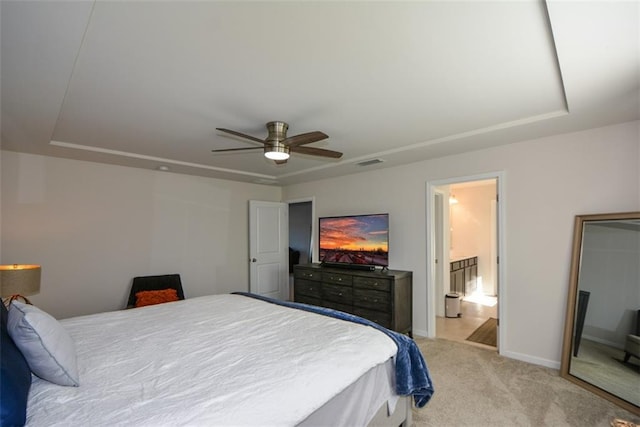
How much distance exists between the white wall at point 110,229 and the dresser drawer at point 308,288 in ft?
4.05

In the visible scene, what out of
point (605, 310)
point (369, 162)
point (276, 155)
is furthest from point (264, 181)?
point (605, 310)

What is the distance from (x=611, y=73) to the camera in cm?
186

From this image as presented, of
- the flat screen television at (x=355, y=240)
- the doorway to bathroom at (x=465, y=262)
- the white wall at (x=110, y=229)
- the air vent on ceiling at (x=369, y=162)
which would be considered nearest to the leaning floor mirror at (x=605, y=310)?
the doorway to bathroom at (x=465, y=262)

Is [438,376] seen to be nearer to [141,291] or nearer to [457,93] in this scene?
[457,93]

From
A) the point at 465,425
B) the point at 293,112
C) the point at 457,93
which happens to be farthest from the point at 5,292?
the point at 457,93

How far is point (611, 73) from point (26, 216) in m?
5.50

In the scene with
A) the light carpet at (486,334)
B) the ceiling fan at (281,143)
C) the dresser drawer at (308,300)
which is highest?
the ceiling fan at (281,143)

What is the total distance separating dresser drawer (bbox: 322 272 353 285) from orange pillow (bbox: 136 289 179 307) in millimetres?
2064

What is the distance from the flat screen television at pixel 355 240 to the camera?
167 inches

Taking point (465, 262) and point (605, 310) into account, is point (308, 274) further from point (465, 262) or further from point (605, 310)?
point (465, 262)

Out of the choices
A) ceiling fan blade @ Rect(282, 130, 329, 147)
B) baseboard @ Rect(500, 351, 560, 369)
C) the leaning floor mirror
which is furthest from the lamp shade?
the leaning floor mirror

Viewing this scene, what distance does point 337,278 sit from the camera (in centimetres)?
431

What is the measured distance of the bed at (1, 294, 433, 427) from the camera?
1214mm

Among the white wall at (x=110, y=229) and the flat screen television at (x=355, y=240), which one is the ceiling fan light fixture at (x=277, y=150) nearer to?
the flat screen television at (x=355, y=240)
